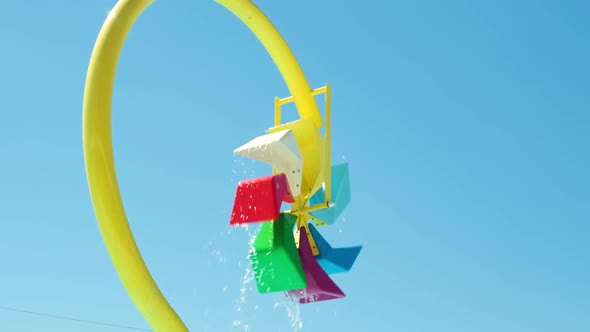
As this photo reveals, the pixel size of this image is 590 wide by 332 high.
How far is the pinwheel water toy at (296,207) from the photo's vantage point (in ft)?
25.6

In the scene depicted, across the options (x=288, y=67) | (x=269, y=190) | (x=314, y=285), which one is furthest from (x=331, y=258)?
(x=288, y=67)

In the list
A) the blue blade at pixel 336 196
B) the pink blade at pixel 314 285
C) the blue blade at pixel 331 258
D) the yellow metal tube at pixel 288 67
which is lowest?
the pink blade at pixel 314 285

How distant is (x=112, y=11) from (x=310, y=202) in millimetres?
3342

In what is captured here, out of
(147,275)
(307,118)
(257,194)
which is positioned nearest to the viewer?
(147,275)

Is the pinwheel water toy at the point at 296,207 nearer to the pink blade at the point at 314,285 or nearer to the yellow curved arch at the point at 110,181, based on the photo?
the pink blade at the point at 314,285

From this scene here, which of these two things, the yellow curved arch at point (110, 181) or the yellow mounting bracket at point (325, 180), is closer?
the yellow curved arch at point (110, 181)

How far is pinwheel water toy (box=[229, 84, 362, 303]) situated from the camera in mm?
7801

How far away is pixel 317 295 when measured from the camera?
8.24m

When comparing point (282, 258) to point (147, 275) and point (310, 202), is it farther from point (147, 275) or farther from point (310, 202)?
point (147, 275)

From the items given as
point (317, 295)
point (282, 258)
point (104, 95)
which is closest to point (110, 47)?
point (104, 95)

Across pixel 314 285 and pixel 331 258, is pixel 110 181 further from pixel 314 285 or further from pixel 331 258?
pixel 331 258

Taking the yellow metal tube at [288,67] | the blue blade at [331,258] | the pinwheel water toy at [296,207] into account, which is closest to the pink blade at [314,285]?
the pinwheel water toy at [296,207]

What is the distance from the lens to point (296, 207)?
8656mm

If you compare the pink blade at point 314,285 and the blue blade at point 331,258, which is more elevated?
the blue blade at point 331,258
